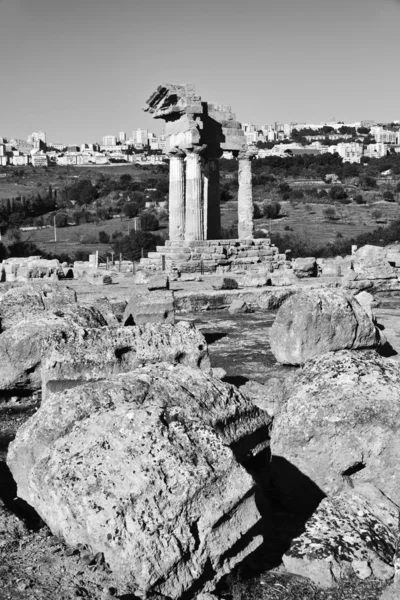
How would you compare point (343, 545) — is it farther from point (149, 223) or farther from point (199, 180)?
point (149, 223)

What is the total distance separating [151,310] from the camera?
11289mm

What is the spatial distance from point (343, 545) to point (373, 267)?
1501 centimetres

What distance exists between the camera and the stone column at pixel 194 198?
77.9 feet

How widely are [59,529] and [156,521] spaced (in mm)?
649

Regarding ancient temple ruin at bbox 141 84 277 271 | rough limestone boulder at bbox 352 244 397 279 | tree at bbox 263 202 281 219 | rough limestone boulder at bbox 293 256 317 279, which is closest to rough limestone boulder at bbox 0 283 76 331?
rough limestone boulder at bbox 352 244 397 279

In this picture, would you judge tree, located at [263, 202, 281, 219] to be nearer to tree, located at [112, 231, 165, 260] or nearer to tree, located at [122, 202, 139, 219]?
tree, located at [122, 202, 139, 219]

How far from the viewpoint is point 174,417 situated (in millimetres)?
4371

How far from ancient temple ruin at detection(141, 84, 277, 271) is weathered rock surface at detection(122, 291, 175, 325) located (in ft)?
34.7

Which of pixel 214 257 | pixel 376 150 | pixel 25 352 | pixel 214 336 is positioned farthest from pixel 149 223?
pixel 376 150

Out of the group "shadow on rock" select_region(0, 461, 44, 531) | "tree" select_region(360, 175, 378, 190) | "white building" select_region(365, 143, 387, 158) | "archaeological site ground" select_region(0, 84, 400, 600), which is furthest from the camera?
"white building" select_region(365, 143, 387, 158)

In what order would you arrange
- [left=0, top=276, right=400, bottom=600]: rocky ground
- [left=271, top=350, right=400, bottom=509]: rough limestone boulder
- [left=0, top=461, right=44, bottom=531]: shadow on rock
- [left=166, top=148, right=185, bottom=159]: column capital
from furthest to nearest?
1. [left=166, top=148, right=185, bottom=159]: column capital
2. [left=271, top=350, right=400, bottom=509]: rough limestone boulder
3. [left=0, top=461, right=44, bottom=531]: shadow on rock
4. [left=0, top=276, right=400, bottom=600]: rocky ground

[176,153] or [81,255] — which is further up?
[176,153]

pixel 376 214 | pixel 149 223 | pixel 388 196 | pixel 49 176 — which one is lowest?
pixel 149 223

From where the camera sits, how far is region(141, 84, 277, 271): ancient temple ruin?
22891 mm
